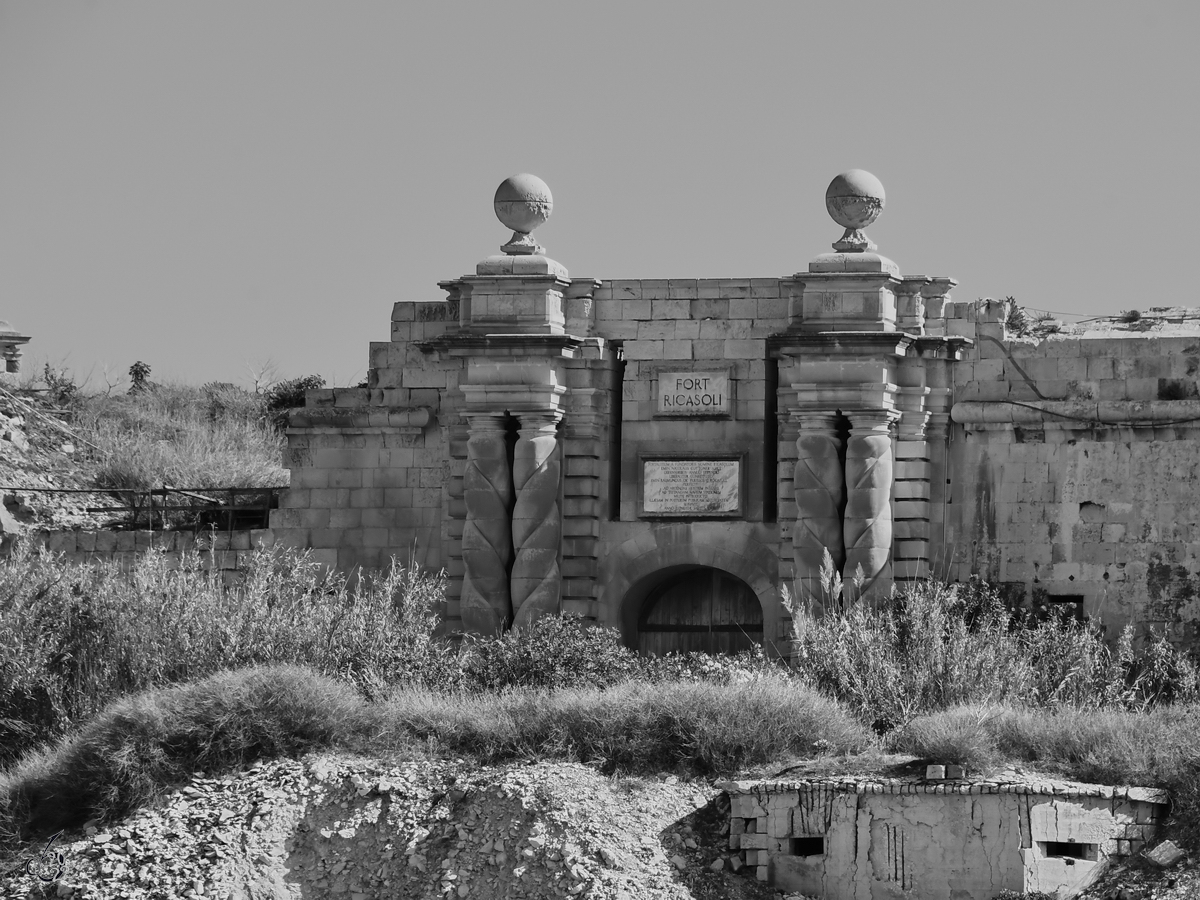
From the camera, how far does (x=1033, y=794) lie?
23312 mm

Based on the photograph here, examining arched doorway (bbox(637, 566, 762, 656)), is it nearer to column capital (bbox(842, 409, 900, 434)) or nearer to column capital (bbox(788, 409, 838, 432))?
column capital (bbox(788, 409, 838, 432))

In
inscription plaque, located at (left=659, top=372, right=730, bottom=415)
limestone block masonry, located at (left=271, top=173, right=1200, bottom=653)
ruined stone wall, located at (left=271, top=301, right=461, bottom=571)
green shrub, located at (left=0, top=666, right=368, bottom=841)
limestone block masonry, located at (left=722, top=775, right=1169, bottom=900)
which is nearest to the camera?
limestone block masonry, located at (left=722, top=775, right=1169, bottom=900)

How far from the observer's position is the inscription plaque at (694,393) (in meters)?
31.0

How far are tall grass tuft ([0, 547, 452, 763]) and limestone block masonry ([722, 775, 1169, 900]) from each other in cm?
543

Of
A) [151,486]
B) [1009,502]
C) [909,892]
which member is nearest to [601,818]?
[909,892]

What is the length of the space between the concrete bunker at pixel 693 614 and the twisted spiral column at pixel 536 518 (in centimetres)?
128

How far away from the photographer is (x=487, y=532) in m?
30.7

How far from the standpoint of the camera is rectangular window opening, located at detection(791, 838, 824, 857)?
934 inches

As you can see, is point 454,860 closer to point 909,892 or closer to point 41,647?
point 909,892

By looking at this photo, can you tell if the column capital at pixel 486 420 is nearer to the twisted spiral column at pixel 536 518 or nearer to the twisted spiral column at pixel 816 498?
the twisted spiral column at pixel 536 518

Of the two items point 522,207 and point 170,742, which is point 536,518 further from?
point 170,742

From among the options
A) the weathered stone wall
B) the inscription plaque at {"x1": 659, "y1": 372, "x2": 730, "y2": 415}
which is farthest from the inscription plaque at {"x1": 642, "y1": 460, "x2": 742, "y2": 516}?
the weathered stone wall

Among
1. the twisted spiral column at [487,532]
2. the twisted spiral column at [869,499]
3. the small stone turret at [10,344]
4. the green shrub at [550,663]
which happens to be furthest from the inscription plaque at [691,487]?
the small stone turret at [10,344]

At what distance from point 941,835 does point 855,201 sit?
933cm
